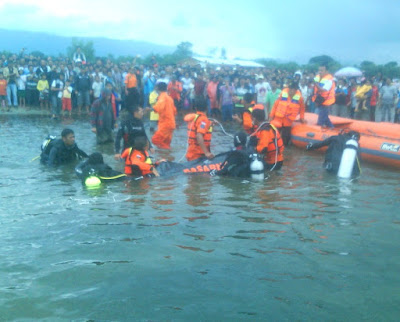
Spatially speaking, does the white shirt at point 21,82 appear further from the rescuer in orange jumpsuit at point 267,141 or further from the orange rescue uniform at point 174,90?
the rescuer in orange jumpsuit at point 267,141

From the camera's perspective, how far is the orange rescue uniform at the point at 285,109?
10352 mm

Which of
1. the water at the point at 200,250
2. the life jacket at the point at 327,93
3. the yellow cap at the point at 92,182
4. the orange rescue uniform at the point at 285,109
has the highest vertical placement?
the life jacket at the point at 327,93

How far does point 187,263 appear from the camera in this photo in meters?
4.14

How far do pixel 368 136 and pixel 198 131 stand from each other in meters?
4.20

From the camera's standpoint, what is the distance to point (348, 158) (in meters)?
7.61

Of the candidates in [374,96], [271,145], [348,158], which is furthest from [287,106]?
[374,96]

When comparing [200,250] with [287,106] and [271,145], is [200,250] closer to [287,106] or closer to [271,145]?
[271,145]

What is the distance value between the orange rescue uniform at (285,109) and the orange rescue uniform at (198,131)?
110 inches

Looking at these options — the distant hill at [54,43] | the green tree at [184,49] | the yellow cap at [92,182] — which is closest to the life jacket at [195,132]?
the yellow cap at [92,182]

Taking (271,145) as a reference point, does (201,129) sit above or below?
above

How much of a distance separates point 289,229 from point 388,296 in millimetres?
1561

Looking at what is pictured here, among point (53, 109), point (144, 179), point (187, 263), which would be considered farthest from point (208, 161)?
point (53, 109)

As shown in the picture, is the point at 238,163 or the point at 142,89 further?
the point at 142,89

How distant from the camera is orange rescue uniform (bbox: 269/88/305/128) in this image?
10.4m
